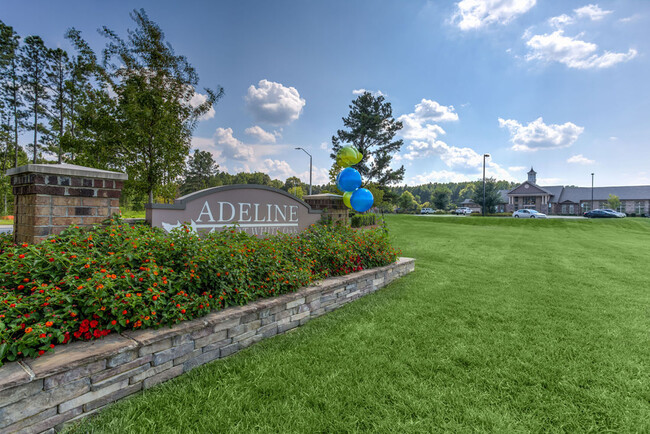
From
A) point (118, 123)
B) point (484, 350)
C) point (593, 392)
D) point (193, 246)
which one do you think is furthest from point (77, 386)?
point (118, 123)

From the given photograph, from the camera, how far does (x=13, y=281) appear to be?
2.13 metres

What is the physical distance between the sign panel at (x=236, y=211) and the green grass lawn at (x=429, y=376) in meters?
1.71

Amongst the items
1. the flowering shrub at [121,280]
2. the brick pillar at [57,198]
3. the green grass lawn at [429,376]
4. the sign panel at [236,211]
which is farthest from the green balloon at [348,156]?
the brick pillar at [57,198]

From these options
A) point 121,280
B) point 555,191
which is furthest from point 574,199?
point 121,280

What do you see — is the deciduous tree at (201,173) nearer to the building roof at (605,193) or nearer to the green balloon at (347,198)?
the green balloon at (347,198)

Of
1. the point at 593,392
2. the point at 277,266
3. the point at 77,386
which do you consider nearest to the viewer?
the point at 77,386

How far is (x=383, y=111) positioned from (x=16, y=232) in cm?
2760

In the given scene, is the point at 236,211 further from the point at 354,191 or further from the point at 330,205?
the point at 354,191

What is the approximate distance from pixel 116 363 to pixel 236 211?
240cm

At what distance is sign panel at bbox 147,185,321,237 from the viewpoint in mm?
3504

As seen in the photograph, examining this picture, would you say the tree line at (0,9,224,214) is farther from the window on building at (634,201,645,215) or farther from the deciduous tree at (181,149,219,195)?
the window on building at (634,201,645,215)

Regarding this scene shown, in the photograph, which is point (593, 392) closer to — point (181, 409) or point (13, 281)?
point (181, 409)

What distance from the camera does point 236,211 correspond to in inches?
160

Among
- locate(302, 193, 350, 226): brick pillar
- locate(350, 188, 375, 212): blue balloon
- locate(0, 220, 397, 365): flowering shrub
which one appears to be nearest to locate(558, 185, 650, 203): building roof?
locate(350, 188, 375, 212): blue balloon
